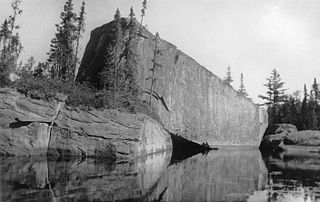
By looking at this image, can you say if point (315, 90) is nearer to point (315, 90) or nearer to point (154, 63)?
point (315, 90)

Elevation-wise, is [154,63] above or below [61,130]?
above

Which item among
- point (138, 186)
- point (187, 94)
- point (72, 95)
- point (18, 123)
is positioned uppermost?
point (187, 94)

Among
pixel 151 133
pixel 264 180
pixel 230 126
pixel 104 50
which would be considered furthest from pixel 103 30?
pixel 264 180

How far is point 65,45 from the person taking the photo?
103 feet

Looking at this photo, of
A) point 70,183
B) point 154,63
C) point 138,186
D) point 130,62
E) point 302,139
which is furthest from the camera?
point 302,139

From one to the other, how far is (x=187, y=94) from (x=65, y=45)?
46.4ft

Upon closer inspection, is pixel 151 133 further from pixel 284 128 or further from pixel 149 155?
pixel 284 128

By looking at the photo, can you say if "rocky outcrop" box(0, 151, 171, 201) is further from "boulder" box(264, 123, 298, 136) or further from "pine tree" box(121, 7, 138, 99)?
"boulder" box(264, 123, 298, 136)

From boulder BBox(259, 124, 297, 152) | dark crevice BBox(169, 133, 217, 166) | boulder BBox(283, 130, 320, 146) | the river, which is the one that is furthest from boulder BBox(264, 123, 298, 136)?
the river

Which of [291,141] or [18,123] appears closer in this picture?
[18,123]

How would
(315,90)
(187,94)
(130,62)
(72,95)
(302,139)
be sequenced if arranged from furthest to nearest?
1. (315,90)
2. (302,139)
3. (187,94)
4. (130,62)
5. (72,95)

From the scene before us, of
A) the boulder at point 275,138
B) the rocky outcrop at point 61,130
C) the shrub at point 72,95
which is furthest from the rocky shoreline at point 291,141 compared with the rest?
the rocky outcrop at point 61,130

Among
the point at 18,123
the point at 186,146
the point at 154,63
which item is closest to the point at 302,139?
the point at 186,146

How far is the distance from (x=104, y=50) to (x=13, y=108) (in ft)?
44.8
